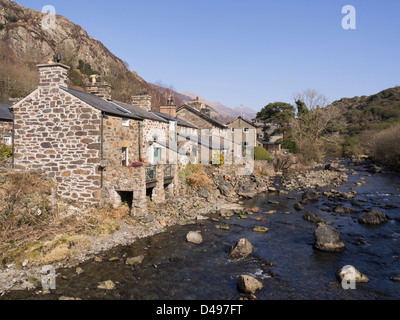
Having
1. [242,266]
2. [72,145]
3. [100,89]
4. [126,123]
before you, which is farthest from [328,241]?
[100,89]

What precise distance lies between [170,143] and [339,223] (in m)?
15.0

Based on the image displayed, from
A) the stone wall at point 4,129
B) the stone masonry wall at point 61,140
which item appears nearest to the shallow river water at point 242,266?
the stone masonry wall at point 61,140

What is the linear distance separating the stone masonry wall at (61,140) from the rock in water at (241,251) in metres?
8.56

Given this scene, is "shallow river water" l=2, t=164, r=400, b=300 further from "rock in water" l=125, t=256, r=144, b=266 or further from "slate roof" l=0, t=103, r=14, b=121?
"slate roof" l=0, t=103, r=14, b=121

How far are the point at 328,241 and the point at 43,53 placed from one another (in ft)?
197

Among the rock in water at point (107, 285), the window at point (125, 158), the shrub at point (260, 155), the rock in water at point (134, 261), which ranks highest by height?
the shrub at point (260, 155)

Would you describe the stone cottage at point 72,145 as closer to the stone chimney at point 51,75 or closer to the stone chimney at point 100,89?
the stone chimney at point 51,75

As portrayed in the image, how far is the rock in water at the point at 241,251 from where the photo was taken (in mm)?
13641

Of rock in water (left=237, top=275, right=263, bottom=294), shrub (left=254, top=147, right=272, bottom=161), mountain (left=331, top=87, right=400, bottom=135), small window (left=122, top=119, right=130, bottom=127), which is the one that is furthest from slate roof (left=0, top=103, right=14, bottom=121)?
mountain (left=331, top=87, right=400, bottom=135)

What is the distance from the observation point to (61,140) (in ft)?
55.6

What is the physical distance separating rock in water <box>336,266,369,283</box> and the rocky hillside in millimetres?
43402

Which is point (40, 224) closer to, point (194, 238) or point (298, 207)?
point (194, 238)
